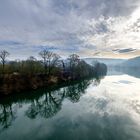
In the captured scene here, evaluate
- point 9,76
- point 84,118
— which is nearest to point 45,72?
point 9,76

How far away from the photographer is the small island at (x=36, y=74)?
39.7 m

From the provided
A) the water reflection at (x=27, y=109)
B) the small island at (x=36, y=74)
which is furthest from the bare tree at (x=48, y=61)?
the water reflection at (x=27, y=109)

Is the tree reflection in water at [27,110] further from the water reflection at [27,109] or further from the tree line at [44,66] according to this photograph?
the tree line at [44,66]

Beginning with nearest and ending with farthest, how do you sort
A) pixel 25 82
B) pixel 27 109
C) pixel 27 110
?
1. pixel 27 110
2. pixel 27 109
3. pixel 25 82

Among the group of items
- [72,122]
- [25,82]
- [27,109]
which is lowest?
[27,109]

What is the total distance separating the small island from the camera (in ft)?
130

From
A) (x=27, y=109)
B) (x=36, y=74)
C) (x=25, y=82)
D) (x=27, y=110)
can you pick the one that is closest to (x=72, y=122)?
(x=27, y=110)

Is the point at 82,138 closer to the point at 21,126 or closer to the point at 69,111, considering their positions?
the point at 21,126

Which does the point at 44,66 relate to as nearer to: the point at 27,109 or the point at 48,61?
the point at 48,61

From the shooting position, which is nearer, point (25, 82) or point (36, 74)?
point (25, 82)

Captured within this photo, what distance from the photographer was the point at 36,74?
50.3 metres

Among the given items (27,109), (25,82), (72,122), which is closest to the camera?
(72,122)

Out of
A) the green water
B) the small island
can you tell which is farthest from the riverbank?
the green water

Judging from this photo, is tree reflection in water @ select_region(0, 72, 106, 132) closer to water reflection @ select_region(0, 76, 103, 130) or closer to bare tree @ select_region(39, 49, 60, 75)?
water reflection @ select_region(0, 76, 103, 130)
